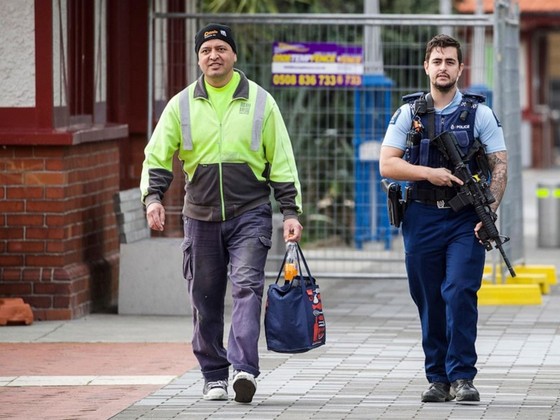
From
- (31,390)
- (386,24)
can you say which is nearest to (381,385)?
(31,390)

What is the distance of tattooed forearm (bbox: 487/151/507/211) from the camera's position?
8273 millimetres

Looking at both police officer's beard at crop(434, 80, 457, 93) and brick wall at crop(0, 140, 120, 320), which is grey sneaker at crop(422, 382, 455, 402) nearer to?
police officer's beard at crop(434, 80, 457, 93)

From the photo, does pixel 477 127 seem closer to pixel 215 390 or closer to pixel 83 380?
pixel 215 390

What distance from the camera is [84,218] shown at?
12.3 meters

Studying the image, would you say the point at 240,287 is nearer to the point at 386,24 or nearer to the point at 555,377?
the point at 555,377

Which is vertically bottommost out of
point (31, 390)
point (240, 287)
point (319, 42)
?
point (31, 390)

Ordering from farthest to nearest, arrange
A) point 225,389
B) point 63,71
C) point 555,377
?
point 63,71
point 555,377
point 225,389

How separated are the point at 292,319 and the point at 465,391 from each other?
3.04 feet

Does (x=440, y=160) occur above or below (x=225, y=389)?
above

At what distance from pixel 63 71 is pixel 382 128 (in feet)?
10.7

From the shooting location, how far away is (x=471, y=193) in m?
8.09

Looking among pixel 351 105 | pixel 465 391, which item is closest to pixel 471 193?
pixel 465 391

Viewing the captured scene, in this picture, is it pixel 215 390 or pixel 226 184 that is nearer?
pixel 226 184

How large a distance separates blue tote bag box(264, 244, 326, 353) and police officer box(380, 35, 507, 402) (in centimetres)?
55
